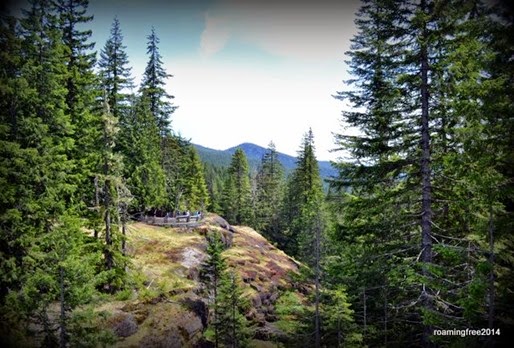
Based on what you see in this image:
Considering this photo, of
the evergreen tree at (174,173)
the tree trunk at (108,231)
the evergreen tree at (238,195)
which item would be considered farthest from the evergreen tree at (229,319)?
the evergreen tree at (238,195)

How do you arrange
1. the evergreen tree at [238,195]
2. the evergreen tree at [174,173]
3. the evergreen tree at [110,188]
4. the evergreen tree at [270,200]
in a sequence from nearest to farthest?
1. the evergreen tree at [110,188]
2. the evergreen tree at [174,173]
3. the evergreen tree at [238,195]
4. the evergreen tree at [270,200]

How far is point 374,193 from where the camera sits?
14.2m

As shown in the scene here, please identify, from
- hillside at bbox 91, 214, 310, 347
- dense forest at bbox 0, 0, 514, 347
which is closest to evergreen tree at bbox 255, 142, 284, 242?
hillside at bbox 91, 214, 310, 347

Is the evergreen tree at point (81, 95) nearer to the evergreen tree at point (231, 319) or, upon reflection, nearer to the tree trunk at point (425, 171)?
the evergreen tree at point (231, 319)

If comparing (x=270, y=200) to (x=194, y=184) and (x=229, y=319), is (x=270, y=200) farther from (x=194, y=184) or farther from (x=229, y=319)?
(x=229, y=319)

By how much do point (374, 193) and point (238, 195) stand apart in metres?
53.7

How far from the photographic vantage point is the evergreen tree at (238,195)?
66438mm

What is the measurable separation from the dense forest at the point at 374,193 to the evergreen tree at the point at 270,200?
4029 cm

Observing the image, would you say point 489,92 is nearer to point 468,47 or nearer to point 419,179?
point 468,47

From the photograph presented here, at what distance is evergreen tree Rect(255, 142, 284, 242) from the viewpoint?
6794 centimetres

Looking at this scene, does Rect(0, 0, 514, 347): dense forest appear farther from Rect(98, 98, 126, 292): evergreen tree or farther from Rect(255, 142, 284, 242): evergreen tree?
Rect(255, 142, 284, 242): evergreen tree

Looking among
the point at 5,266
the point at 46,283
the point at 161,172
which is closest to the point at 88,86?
the point at 161,172

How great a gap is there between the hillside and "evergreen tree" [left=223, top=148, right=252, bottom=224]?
1377cm

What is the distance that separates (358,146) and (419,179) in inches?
100
